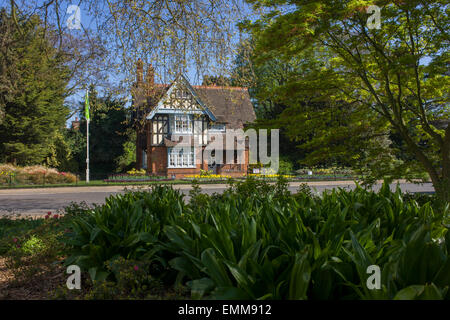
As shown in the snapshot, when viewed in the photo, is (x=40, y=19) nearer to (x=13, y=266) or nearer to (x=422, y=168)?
(x=13, y=266)

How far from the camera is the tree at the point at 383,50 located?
7445 mm

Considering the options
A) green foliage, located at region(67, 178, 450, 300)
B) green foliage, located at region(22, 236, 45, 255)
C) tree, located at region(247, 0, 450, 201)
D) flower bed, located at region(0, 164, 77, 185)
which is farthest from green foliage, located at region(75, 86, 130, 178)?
green foliage, located at region(67, 178, 450, 300)

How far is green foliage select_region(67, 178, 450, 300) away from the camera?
8.06 feet

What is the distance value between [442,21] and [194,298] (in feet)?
27.0

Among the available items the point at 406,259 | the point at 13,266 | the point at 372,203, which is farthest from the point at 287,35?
the point at 13,266

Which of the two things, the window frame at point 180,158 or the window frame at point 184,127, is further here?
the window frame at point 184,127

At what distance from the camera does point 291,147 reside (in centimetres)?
3881

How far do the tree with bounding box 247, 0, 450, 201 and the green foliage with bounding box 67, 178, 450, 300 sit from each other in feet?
14.1

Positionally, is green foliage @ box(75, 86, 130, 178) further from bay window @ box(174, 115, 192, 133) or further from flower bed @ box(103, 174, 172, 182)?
flower bed @ box(103, 174, 172, 182)

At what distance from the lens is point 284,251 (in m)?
3.02

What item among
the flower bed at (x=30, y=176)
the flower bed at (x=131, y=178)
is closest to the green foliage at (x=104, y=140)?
the flower bed at (x=131, y=178)

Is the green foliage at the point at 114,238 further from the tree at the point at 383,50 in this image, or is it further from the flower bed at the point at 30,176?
the flower bed at the point at 30,176

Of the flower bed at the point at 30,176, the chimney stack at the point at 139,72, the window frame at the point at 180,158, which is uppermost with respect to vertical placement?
the chimney stack at the point at 139,72

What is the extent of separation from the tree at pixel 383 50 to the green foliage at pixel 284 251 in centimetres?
430
